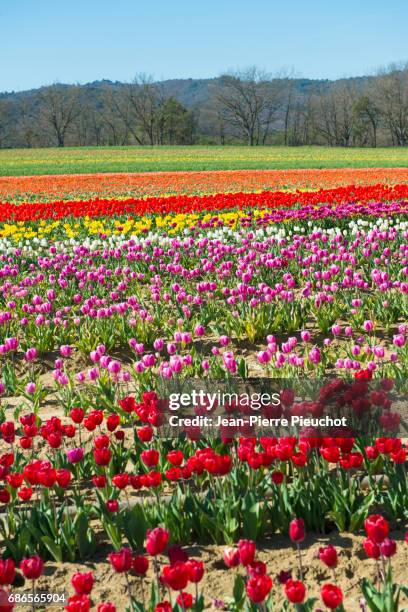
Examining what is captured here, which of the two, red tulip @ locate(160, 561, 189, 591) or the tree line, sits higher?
the tree line

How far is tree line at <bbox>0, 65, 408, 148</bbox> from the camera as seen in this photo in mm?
98688

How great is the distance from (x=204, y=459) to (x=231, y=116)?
10710 cm

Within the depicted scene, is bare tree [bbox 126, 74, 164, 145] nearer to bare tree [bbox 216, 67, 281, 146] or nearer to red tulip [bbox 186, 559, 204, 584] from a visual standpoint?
bare tree [bbox 216, 67, 281, 146]

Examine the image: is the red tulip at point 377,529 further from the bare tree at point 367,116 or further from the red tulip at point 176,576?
the bare tree at point 367,116

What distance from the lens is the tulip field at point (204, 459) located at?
2645mm

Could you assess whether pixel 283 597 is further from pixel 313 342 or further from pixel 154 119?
pixel 154 119

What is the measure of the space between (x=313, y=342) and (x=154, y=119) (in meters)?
99.4

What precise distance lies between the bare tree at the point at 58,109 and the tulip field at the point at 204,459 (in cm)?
10700

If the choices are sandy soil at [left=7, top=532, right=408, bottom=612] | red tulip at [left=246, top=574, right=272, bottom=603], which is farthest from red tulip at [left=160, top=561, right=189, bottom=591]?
sandy soil at [left=7, top=532, right=408, bottom=612]

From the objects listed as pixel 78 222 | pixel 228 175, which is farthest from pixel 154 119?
pixel 78 222

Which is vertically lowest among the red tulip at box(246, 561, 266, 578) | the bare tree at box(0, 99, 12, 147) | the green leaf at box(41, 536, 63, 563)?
the green leaf at box(41, 536, 63, 563)

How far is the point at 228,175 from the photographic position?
95.9 ft

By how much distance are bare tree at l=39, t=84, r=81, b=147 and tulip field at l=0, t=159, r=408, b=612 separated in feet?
351

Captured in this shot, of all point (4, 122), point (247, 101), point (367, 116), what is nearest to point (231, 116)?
point (247, 101)
